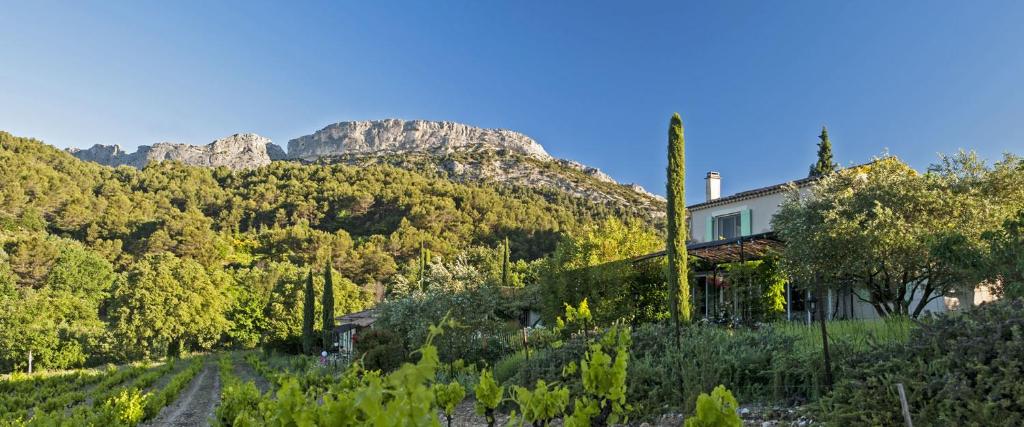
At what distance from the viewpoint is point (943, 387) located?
4699mm

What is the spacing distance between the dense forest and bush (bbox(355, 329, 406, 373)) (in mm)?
22420

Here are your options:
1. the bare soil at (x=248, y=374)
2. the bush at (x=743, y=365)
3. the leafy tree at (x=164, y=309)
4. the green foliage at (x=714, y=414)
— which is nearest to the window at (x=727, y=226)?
the bush at (x=743, y=365)

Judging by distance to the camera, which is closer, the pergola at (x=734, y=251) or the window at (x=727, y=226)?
the pergola at (x=734, y=251)

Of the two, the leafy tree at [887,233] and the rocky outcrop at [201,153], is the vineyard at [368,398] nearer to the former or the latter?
the leafy tree at [887,233]

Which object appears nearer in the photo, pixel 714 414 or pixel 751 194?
pixel 714 414

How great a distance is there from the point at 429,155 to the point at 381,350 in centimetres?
7370

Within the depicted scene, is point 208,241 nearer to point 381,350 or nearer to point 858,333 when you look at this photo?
point 381,350

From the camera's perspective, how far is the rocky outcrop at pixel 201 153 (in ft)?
311

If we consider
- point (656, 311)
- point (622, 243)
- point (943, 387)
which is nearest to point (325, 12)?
point (622, 243)

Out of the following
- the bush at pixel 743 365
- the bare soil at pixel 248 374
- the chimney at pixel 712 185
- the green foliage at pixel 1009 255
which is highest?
the chimney at pixel 712 185

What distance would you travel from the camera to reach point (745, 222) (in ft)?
65.5

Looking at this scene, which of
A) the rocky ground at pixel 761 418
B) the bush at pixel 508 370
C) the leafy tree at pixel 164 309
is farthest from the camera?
the leafy tree at pixel 164 309

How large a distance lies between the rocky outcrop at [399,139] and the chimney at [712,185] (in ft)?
227

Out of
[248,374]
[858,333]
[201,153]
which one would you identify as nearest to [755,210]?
[858,333]
